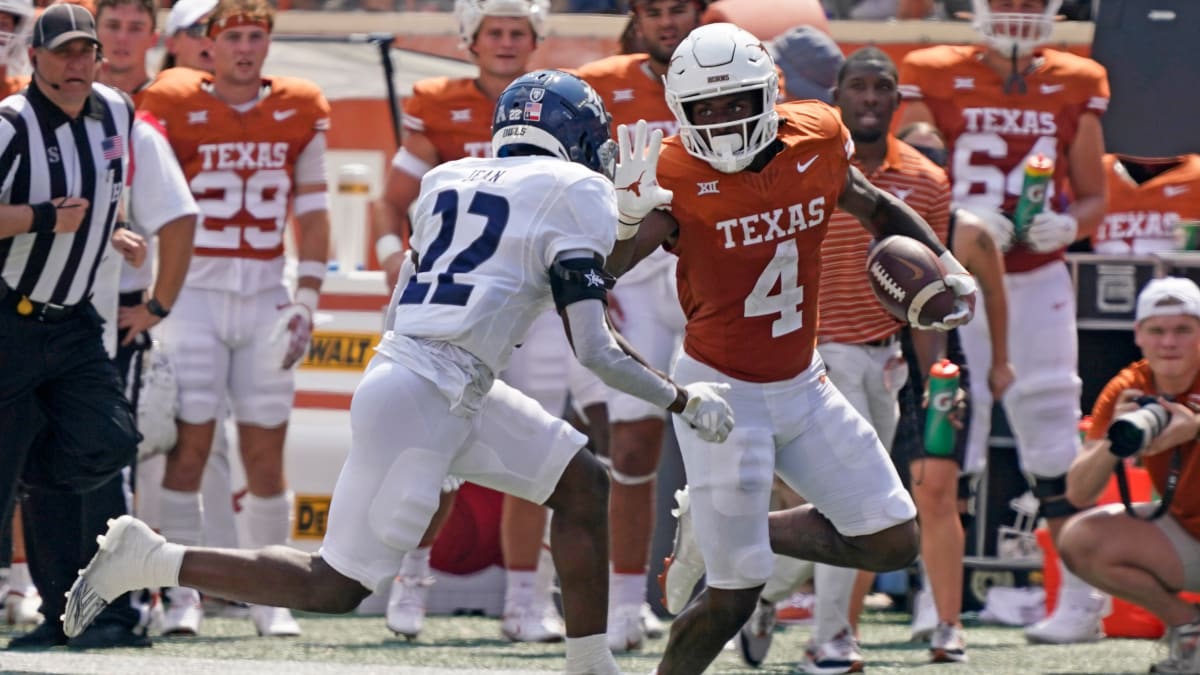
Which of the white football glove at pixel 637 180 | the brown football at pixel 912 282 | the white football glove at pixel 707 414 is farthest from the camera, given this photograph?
the brown football at pixel 912 282

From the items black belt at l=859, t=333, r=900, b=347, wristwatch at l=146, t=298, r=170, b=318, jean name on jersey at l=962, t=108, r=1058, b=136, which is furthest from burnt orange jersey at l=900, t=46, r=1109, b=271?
wristwatch at l=146, t=298, r=170, b=318

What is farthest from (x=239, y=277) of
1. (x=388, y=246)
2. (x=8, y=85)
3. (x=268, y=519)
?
(x=8, y=85)

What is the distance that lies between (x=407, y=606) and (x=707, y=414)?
7.64 ft

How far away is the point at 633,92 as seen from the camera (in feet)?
22.4

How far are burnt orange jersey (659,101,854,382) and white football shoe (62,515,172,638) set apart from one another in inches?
53.3

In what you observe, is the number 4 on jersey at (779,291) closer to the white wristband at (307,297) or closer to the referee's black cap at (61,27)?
the referee's black cap at (61,27)

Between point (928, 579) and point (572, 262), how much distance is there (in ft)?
8.10

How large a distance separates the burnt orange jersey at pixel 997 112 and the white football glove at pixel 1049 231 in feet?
0.48

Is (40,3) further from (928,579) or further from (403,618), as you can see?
(928,579)

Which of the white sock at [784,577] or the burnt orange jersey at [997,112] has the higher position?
the burnt orange jersey at [997,112]

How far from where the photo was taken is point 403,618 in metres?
6.87

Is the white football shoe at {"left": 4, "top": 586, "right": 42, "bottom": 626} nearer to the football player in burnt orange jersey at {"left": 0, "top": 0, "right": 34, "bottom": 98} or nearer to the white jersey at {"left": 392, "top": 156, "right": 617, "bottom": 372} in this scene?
the football player in burnt orange jersey at {"left": 0, "top": 0, "right": 34, "bottom": 98}

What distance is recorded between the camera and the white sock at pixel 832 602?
20.3 ft

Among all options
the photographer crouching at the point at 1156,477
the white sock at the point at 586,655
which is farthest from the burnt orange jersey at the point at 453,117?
the white sock at the point at 586,655
